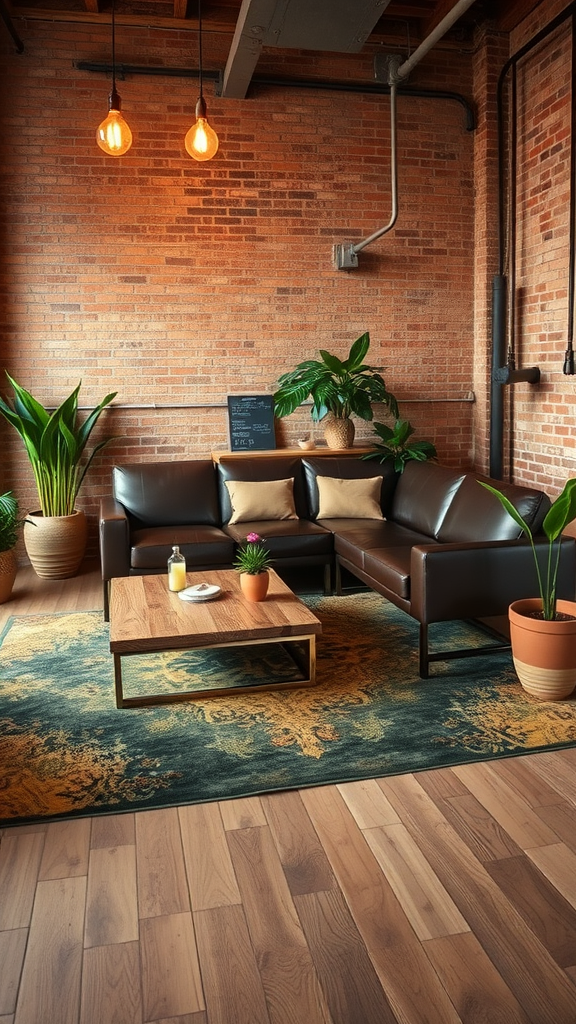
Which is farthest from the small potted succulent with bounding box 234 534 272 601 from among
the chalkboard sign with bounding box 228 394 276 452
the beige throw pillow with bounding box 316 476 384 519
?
the chalkboard sign with bounding box 228 394 276 452

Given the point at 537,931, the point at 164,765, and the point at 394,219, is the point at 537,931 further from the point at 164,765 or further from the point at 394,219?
the point at 394,219

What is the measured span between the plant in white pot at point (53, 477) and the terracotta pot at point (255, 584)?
222 cm

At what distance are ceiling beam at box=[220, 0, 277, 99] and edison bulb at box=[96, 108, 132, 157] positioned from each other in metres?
0.97

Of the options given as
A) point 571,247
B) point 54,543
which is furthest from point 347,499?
point 571,247

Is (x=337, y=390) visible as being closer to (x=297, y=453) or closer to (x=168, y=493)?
(x=297, y=453)

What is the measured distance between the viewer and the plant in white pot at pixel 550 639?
334cm

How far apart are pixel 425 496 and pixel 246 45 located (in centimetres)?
296

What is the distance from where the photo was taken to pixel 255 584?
3830 mm

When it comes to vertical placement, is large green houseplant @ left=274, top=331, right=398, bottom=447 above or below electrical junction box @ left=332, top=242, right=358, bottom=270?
below

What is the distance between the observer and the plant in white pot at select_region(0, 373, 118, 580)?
5.58 metres

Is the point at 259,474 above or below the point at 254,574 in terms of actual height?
above

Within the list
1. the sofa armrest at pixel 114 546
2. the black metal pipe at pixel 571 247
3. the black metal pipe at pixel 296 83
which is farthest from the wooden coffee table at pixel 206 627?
the black metal pipe at pixel 296 83

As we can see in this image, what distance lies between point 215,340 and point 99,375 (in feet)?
2.93

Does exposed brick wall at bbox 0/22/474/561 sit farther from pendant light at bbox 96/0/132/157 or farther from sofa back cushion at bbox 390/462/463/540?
pendant light at bbox 96/0/132/157
